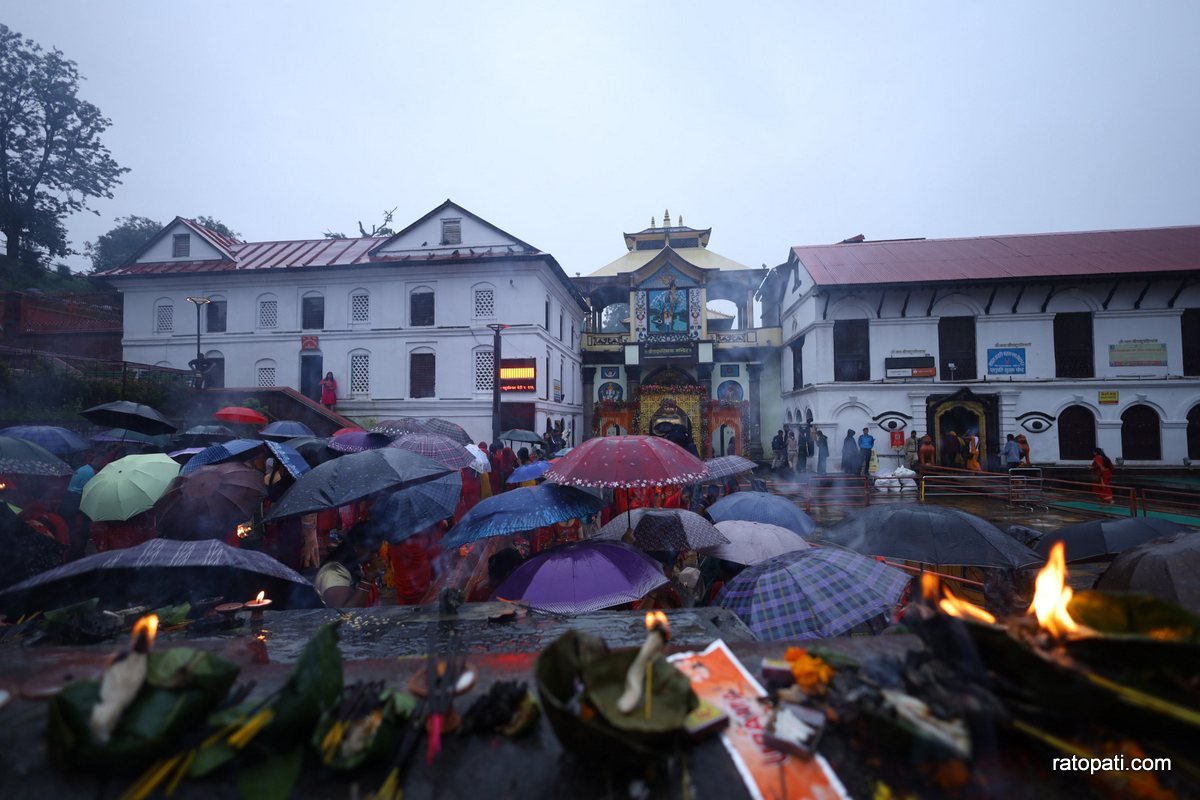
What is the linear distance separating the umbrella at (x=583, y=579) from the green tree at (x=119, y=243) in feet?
151

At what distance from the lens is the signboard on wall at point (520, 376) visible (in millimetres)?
19969

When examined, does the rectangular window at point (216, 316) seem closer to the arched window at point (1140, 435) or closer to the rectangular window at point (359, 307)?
the rectangular window at point (359, 307)

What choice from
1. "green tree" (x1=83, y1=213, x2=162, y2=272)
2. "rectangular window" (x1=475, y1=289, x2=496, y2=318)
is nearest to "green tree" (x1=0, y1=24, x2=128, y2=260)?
"green tree" (x1=83, y1=213, x2=162, y2=272)

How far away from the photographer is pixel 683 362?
26094 millimetres

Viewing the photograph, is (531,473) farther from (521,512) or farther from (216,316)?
(216,316)

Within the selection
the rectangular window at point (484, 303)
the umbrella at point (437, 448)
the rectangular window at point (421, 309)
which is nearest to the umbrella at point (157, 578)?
the umbrella at point (437, 448)

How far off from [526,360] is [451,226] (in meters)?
7.03

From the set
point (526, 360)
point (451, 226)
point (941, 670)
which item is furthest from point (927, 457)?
point (451, 226)

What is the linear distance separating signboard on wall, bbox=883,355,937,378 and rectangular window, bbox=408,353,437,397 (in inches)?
718

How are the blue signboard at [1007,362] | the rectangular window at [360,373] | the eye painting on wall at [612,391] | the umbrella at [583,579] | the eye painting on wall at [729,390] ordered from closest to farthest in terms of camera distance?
the umbrella at [583,579] → the blue signboard at [1007,362] → the rectangular window at [360,373] → the eye painting on wall at [729,390] → the eye painting on wall at [612,391]

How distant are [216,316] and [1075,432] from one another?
35245 millimetres

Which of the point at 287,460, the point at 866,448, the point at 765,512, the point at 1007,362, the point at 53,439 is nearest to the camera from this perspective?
the point at 287,460

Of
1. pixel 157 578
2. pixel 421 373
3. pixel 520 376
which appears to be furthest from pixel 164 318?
pixel 157 578

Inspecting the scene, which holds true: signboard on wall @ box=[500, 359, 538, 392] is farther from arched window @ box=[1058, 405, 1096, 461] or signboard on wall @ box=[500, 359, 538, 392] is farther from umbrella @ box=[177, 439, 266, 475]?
arched window @ box=[1058, 405, 1096, 461]
